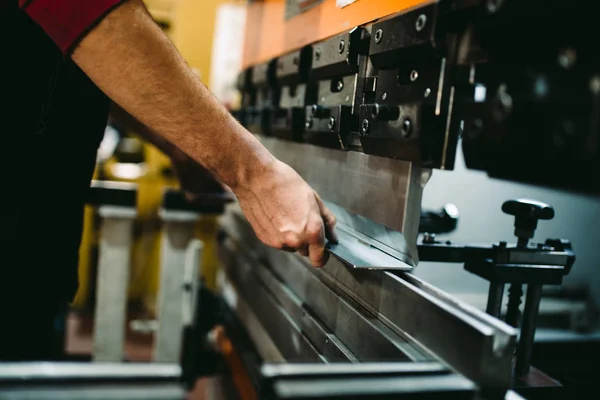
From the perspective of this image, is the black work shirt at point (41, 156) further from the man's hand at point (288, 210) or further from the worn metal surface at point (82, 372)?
the worn metal surface at point (82, 372)

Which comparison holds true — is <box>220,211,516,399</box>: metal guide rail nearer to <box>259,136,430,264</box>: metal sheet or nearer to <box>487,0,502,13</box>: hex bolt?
<box>259,136,430,264</box>: metal sheet

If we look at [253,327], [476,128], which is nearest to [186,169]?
[253,327]

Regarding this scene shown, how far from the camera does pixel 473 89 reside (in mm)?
732

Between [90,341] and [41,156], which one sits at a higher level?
[41,156]

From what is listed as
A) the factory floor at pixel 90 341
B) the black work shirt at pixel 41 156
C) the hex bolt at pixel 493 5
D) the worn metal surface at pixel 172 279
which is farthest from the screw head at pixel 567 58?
the factory floor at pixel 90 341

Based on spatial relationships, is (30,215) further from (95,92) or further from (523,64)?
(523,64)

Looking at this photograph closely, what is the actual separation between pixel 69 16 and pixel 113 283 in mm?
1284

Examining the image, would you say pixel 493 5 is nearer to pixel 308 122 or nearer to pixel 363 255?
pixel 363 255

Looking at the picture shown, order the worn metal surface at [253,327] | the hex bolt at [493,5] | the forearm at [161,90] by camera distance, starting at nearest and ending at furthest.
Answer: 1. the hex bolt at [493,5]
2. the forearm at [161,90]
3. the worn metal surface at [253,327]

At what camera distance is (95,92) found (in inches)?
45.3

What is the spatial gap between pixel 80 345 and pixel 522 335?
2.78 meters

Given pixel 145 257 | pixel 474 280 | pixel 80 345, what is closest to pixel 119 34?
pixel 474 280

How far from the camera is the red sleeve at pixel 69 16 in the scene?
69 centimetres

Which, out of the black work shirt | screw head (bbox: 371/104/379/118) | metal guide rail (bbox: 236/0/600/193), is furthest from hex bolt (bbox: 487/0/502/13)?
the black work shirt
